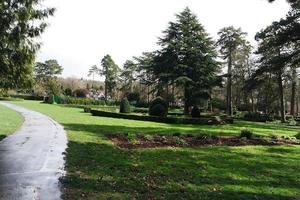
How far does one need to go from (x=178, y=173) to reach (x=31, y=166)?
3866mm

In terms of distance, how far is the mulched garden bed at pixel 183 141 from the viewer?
1667cm

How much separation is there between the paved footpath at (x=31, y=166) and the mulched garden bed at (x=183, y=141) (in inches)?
Result: 99.5

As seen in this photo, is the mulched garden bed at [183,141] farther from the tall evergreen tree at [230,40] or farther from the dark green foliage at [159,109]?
the tall evergreen tree at [230,40]

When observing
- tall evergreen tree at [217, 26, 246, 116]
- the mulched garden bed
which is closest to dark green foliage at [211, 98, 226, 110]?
tall evergreen tree at [217, 26, 246, 116]

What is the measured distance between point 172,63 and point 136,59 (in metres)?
41.7

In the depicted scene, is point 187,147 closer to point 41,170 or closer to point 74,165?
point 74,165

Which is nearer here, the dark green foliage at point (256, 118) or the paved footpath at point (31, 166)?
the paved footpath at point (31, 166)

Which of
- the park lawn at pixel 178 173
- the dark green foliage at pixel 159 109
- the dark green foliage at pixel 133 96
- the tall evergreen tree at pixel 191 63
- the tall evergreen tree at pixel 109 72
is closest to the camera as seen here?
the park lawn at pixel 178 173

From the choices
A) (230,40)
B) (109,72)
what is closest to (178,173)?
(230,40)

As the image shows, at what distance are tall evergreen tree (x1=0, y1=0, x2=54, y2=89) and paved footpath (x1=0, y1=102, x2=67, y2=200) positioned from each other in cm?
288

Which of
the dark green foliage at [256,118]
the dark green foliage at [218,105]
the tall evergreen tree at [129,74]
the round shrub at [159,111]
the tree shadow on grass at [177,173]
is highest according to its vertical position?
the tall evergreen tree at [129,74]

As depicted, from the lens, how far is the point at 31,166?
35.1 feet

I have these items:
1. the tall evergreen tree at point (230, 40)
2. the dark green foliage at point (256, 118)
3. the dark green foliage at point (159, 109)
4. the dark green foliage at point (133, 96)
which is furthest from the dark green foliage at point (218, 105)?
the dark green foliage at point (159, 109)

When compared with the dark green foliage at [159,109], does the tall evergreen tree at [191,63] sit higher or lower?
higher
